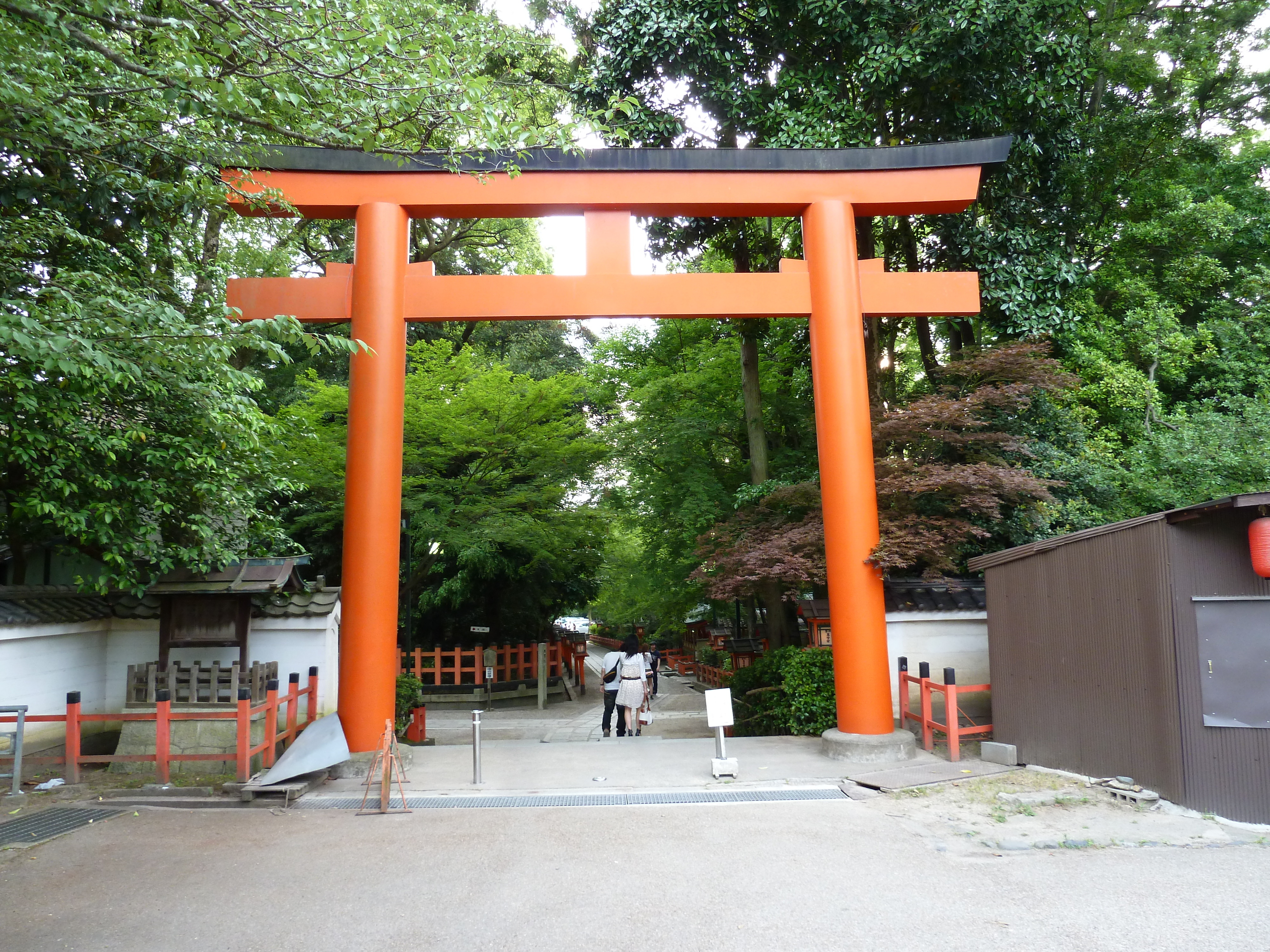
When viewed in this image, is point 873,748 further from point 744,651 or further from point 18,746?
point 744,651

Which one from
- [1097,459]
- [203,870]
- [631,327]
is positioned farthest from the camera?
[631,327]

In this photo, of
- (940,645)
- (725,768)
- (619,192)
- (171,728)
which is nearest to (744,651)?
(940,645)

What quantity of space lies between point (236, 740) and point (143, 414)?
3.46 metres

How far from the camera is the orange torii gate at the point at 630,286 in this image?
27.7 ft

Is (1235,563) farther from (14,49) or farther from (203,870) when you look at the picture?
(14,49)

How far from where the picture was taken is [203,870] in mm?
5191

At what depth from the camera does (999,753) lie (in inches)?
313

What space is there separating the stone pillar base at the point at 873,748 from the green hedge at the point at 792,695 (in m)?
0.84

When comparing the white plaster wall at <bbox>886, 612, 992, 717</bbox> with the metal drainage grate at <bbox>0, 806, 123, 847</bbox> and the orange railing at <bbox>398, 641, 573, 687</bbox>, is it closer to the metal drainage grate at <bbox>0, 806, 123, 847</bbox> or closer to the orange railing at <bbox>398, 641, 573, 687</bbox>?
the metal drainage grate at <bbox>0, 806, 123, 847</bbox>

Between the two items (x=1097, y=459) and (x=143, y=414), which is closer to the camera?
(x=143, y=414)

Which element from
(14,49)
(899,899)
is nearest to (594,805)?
(899,899)

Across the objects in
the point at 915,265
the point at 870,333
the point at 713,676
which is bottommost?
the point at 713,676

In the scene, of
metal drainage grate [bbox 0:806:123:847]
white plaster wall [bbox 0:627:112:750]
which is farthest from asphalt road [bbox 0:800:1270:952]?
white plaster wall [bbox 0:627:112:750]

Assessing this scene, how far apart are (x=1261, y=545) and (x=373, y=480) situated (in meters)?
7.79
